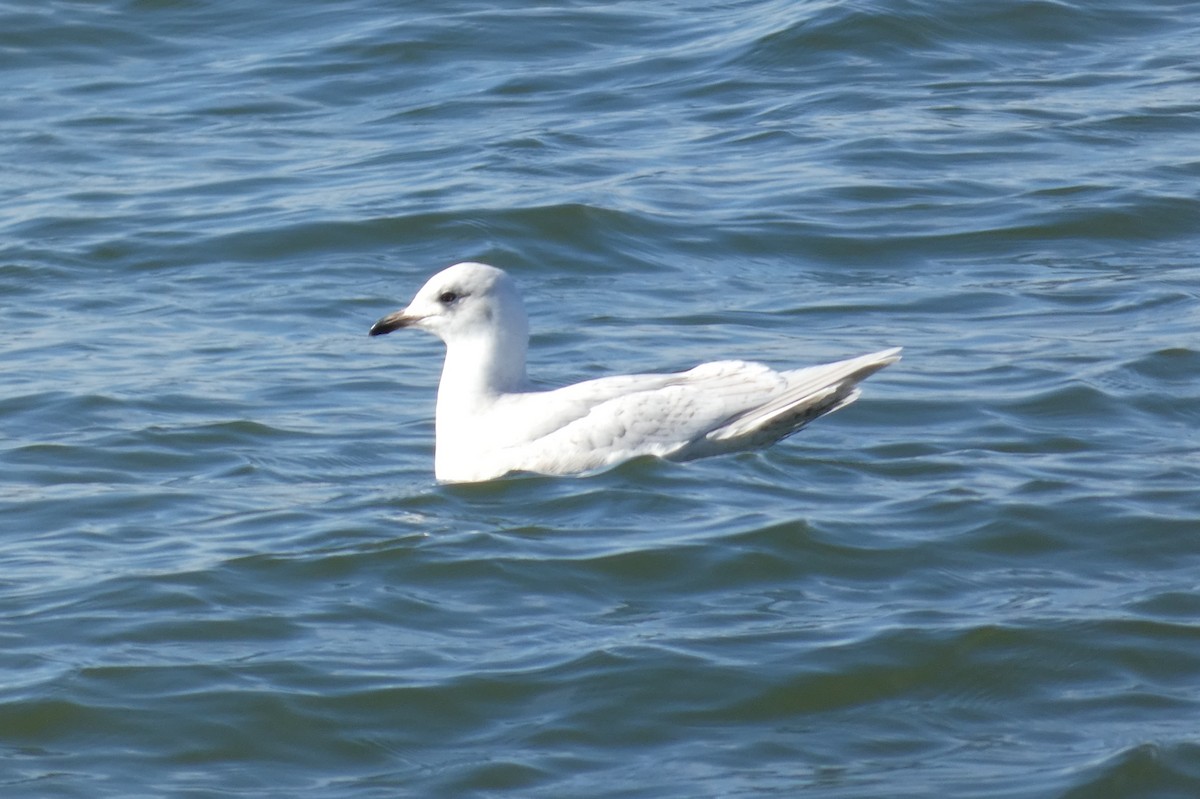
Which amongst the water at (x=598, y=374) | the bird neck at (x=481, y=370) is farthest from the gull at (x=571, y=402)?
the water at (x=598, y=374)

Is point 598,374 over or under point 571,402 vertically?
under

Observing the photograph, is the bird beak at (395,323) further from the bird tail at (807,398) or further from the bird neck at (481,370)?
the bird tail at (807,398)

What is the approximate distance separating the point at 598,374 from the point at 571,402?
4.92ft

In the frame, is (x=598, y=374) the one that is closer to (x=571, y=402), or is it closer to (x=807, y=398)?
(x=571, y=402)

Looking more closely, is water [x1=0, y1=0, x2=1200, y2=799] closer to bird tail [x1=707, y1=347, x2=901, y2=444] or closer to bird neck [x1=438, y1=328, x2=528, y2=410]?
bird tail [x1=707, y1=347, x2=901, y2=444]

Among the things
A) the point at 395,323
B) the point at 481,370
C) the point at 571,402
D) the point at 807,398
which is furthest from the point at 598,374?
the point at 807,398

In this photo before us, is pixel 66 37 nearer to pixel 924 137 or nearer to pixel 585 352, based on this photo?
pixel 924 137

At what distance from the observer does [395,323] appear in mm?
8008

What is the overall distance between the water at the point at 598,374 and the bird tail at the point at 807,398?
5.8 inches

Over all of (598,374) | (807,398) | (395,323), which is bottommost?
(598,374)

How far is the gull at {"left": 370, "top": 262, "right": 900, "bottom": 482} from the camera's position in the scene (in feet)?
24.9

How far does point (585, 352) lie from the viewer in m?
9.42

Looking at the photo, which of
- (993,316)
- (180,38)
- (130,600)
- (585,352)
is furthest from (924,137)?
(130,600)

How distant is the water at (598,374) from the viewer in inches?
217
